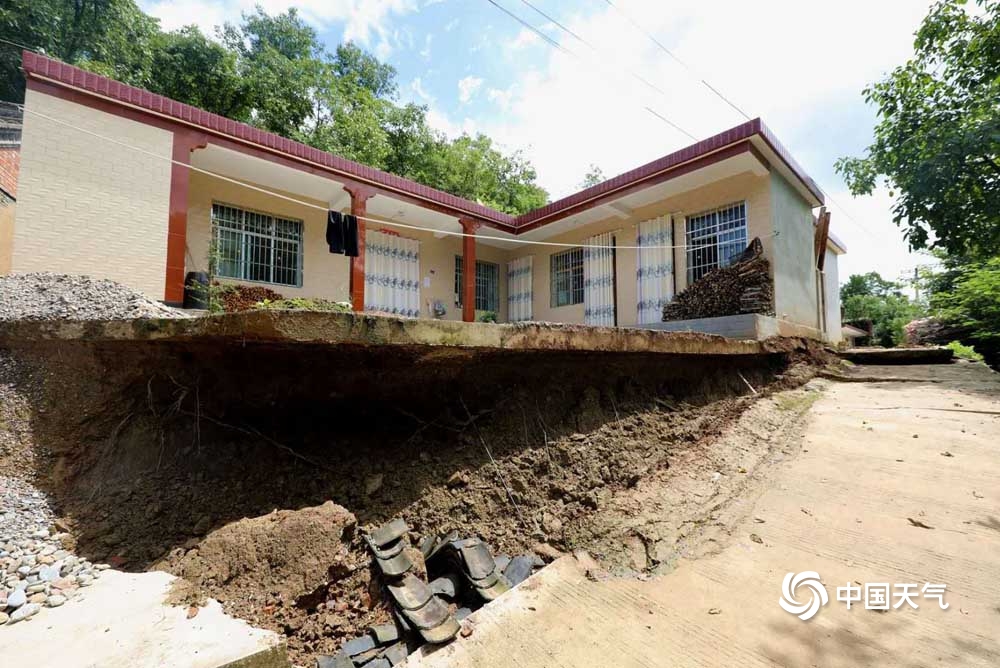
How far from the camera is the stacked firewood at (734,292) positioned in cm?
598

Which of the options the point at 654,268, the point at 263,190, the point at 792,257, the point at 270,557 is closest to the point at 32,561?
the point at 270,557

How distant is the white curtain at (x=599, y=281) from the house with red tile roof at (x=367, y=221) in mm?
30

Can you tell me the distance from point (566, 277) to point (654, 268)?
7.78 feet

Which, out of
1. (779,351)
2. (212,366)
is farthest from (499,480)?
(779,351)

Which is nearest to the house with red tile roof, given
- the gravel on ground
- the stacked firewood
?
the stacked firewood

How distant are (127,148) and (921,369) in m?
10.8

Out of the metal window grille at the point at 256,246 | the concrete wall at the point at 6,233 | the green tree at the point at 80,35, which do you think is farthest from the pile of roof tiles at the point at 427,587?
the green tree at the point at 80,35

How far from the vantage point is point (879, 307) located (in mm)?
26641

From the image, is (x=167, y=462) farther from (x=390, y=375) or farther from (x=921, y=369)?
(x=921, y=369)

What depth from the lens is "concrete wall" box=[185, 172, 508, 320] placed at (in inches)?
254

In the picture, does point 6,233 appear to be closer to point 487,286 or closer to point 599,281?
point 487,286

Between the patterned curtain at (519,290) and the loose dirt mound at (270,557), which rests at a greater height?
the patterned curtain at (519,290)

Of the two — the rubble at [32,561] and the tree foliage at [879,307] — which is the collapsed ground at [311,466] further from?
the tree foliage at [879,307]

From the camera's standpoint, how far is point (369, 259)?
8469mm
